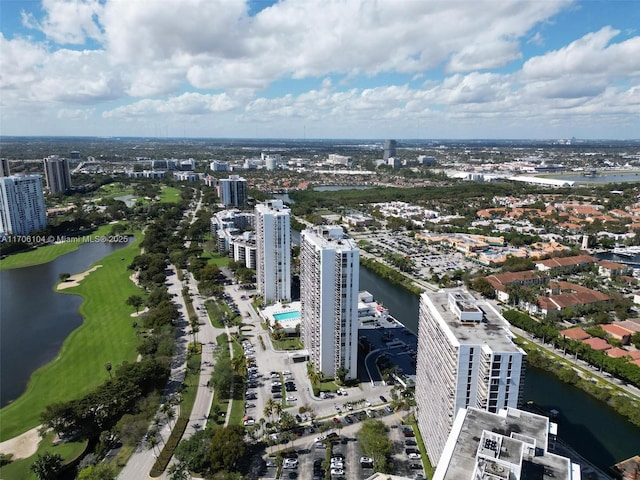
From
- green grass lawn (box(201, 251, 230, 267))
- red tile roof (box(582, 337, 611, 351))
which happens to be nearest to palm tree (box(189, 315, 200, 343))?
green grass lawn (box(201, 251, 230, 267))

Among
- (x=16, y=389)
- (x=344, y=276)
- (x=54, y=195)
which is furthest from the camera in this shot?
(x=54, y=195)

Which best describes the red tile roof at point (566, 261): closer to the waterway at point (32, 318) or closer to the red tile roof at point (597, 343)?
the red tile roof at point (597, 343)

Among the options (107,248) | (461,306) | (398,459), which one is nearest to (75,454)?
(398,459)

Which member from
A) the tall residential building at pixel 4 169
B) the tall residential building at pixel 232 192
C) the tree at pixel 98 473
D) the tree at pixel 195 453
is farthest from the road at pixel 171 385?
the tall residential building at pixel 4 169

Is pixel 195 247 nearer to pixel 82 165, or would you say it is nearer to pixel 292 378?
pixel 292 378

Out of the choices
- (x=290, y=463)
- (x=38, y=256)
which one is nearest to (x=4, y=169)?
(x=38, y=256)

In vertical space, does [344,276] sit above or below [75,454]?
above

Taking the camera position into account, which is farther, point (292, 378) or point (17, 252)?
point (17, 252)
